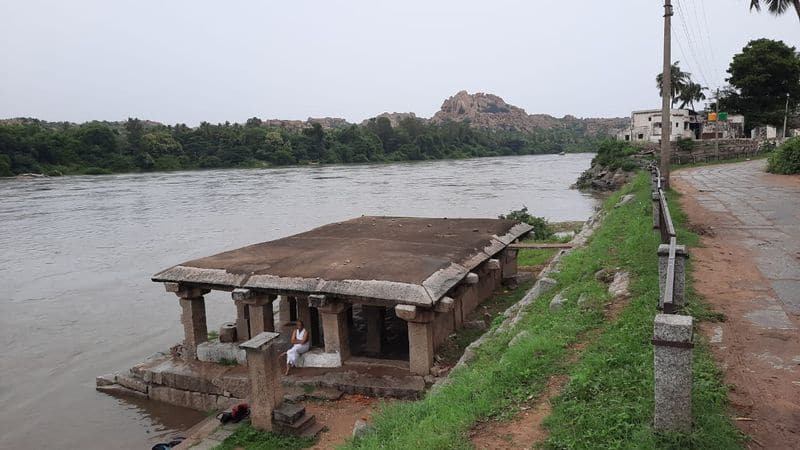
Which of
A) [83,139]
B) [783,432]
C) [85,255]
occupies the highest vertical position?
[83,139]

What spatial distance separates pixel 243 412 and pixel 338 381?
1371 mm

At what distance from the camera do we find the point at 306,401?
8406 mm

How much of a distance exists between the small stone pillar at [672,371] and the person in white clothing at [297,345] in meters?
6.31

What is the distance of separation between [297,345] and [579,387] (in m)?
5.34

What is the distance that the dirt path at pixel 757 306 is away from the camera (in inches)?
162

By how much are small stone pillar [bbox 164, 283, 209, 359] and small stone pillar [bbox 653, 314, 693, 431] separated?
7917mm

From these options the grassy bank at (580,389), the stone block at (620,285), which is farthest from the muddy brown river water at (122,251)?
the stone block at (620,285)

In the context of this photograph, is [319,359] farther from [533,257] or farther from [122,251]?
[122,251]

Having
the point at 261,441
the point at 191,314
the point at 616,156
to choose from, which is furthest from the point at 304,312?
the point at 616,156

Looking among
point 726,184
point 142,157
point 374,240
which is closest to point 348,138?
point 142,157

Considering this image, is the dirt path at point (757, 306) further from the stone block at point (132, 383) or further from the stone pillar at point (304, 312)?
the stone block at point (132, 383)

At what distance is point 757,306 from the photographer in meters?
6.27

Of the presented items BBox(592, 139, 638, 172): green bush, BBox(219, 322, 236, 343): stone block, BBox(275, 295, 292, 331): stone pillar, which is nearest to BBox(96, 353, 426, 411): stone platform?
BBox(219, 322, 236, 343): stone block

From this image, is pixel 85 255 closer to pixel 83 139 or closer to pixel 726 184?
pixel 726 184
